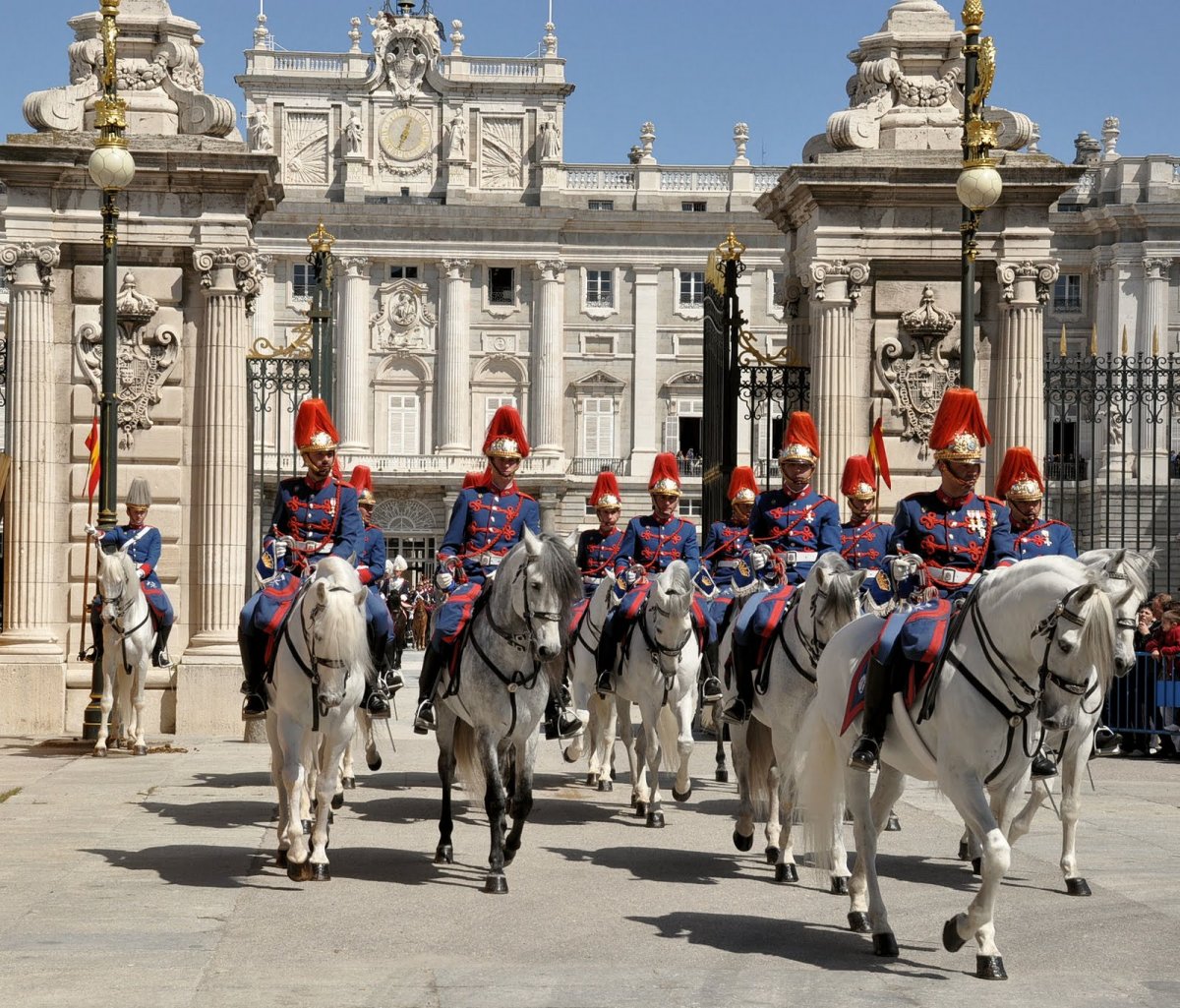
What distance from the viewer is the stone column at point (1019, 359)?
18.5 meters

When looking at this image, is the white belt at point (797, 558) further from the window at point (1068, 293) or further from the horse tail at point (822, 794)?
the window at point (1068, 293)

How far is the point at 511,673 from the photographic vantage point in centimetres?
1059

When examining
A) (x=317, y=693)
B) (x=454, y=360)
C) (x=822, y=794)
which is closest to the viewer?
(x=822, y=794)

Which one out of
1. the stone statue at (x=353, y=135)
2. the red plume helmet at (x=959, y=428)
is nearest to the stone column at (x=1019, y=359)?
the red plume helmet at (x=959, y=428)

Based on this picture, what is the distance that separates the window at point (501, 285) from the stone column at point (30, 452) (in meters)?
50.5

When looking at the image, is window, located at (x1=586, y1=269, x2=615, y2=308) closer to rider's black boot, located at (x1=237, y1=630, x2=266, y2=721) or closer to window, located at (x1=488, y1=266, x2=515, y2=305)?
window, located at (x1=488, y1=266, x2=515, y2=305)

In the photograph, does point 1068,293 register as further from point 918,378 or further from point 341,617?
point 341,617

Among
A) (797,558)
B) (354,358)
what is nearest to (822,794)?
(797,558)

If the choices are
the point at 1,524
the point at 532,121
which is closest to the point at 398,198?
the point at 532,121

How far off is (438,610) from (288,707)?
125 centimetres

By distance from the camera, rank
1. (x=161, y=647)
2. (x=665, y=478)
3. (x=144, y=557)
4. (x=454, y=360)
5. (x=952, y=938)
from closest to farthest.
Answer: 1. (x=952, y=938)
2. (x=665, y=478)
3. (x=161, y=647)
4. (x=144, y=557)
5. (x=454, y=360)

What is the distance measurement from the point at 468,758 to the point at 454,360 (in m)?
56.9

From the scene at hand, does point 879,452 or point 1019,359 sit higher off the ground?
point 1019,359

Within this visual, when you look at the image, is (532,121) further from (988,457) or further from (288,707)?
(288,707)
